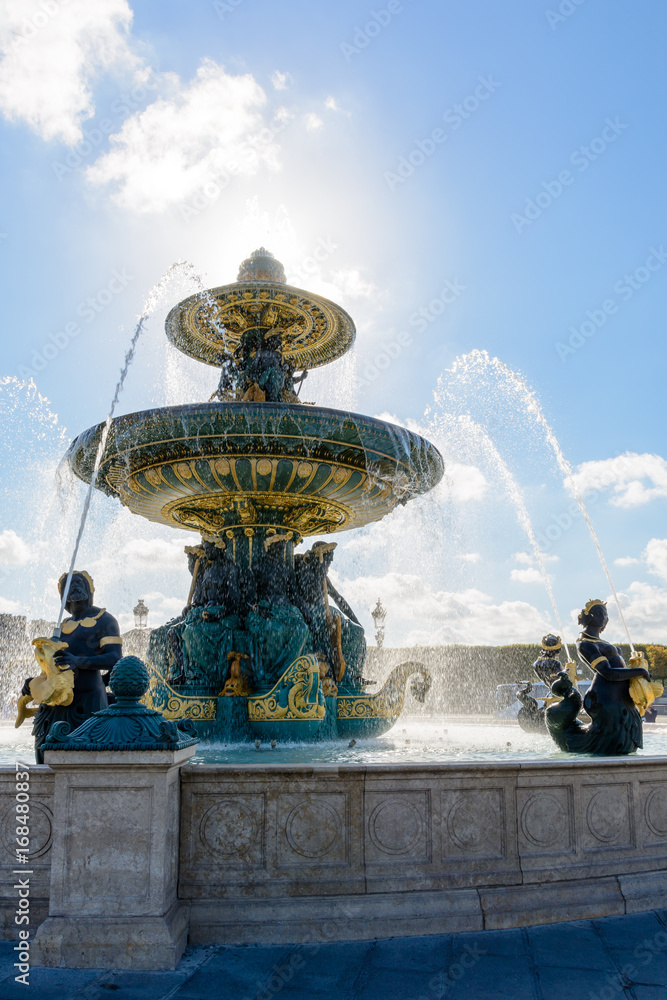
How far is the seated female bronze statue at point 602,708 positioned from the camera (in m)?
6.26

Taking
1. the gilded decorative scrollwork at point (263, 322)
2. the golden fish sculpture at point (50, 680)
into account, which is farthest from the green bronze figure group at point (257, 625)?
the golden fish sculpture at point (50, 680)

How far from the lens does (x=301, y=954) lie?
3982 millimetres

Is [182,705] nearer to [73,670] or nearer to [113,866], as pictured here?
[73,670]

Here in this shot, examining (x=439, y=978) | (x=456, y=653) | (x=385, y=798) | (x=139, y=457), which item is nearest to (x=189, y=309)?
(x=139, y=457)

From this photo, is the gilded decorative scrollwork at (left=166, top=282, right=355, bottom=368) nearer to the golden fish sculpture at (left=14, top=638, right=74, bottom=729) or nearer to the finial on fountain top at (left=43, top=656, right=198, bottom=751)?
the golden fish sculpture at (left=14, top=638, right=74, bottom=729)

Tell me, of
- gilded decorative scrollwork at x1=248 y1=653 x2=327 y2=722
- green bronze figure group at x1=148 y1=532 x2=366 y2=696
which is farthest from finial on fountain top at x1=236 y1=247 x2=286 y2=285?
gilded decorative scrollwork at x1=248 y1=653 x2=327 y2=722

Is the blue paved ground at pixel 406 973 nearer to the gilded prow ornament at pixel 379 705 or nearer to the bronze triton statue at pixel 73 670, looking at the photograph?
the bronze triton statue at pixel 73 670

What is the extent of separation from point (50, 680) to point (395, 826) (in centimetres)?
259

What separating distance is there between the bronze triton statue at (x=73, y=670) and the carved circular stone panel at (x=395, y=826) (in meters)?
2.25

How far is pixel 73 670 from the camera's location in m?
5.27

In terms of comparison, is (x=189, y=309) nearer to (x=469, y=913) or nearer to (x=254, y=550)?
(x=254, y=550)

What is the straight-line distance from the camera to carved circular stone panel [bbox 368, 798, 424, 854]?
14.5 feet

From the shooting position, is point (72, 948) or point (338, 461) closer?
point (72, 948)

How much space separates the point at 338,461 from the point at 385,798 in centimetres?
553
